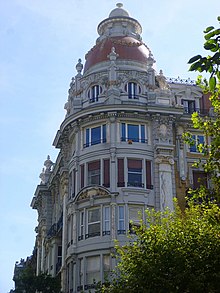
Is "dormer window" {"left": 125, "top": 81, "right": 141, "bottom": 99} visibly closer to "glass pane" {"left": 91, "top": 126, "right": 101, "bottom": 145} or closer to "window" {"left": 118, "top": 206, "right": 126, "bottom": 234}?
"glass pane" {"left": 91, "top": 126, "right": 101, "bottom": 145}

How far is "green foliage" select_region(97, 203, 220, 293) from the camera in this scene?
2170 cm

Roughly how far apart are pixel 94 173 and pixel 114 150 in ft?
7.17

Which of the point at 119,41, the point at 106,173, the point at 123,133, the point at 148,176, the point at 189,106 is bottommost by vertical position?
the point at 148,176

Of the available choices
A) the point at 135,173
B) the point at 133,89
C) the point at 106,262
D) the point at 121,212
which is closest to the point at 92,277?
the point at 106,262

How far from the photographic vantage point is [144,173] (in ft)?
129

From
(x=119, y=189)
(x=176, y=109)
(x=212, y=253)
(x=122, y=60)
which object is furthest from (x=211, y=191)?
(x=122, y=60)

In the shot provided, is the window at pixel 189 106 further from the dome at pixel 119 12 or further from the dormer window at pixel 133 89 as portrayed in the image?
the dome at pixel 119 12

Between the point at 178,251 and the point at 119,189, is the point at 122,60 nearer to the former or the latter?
the point at 119,189

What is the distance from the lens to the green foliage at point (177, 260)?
21703 mm

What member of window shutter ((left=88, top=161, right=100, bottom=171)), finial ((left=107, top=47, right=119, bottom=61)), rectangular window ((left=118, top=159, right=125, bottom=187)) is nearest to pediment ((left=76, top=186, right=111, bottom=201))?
rectangular window ((left=118, top=159, right=125, bottom=187))

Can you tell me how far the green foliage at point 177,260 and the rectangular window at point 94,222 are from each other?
13532mm

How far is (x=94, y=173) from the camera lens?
1565 inches

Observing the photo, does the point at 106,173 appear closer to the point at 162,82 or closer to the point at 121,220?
the point at 121,220

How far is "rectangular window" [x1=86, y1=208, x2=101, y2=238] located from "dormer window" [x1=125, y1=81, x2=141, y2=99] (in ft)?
29.3
